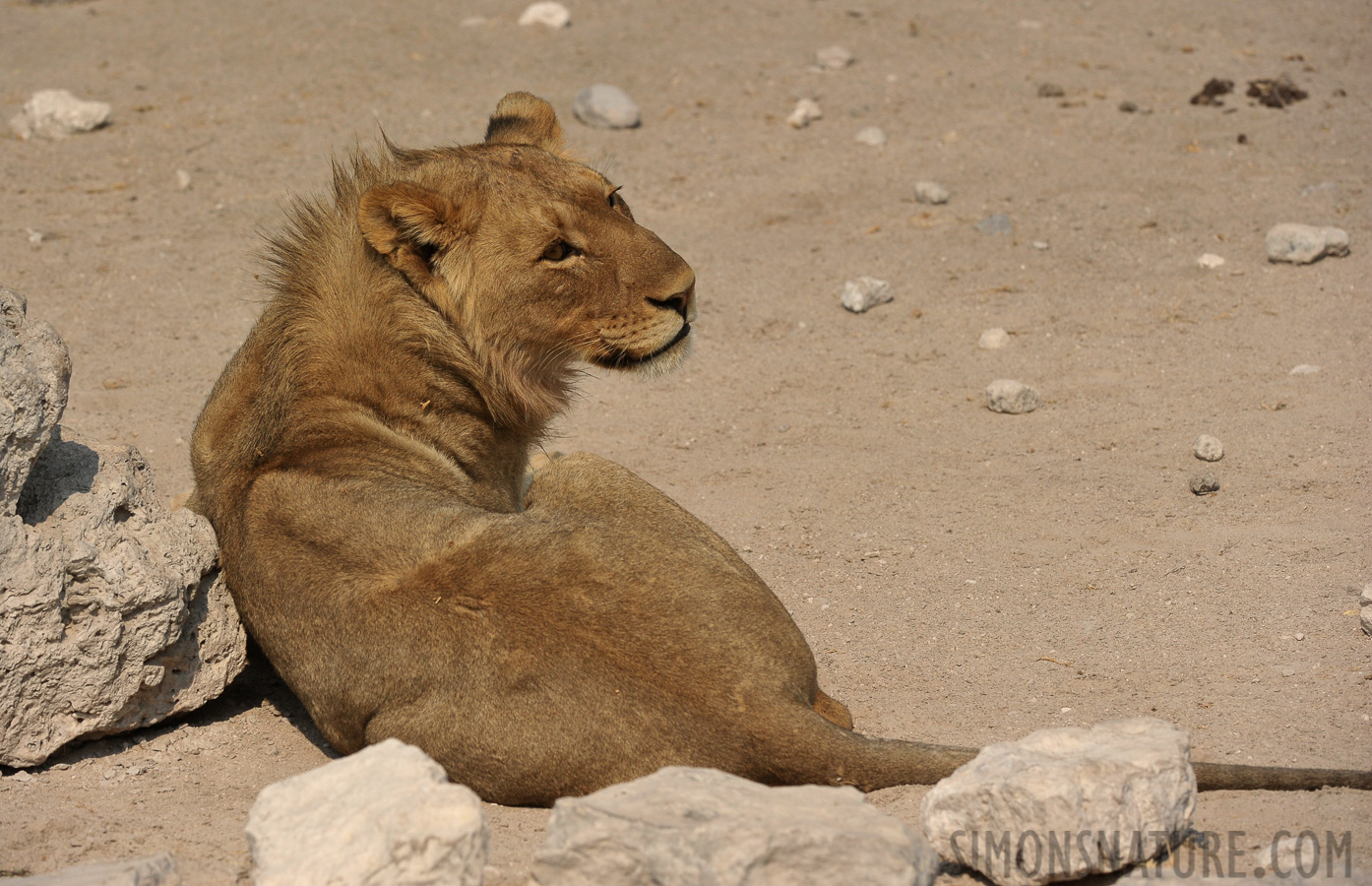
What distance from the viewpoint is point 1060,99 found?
11.1m

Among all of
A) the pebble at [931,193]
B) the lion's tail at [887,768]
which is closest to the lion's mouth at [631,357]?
the lion's tail at [887,768]

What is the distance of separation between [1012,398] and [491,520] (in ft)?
12.3

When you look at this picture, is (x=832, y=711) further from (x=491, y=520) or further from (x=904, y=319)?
(x=904, y=319)

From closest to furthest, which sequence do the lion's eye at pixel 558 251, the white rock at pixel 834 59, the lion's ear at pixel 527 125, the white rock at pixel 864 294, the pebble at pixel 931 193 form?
the lion's eye at pixel 558 251 → the lion's ear at pixel 527 125 → the white rock at pixel 864 294 → the pebble at pixel 931 193 → the white rock at pixel 834 59

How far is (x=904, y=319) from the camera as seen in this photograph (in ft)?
27.3

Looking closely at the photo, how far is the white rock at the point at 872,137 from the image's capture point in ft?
34.8

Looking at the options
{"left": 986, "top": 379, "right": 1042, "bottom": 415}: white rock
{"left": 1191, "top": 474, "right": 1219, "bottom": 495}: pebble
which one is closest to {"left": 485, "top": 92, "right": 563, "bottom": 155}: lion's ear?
{"left": 986, "top": 379, "right": 1042, "bottom": 415}: white rock

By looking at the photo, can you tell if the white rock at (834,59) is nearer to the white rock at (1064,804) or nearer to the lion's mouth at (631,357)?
the lion's mouth at (631,357)

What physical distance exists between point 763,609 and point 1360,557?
2717 millimetres

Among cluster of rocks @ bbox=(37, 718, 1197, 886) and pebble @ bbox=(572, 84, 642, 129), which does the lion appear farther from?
pebble @ bbox=(572, 84, 642, 129)

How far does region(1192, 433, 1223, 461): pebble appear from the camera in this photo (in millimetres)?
6387

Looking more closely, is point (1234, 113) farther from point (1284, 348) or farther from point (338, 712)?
point (338, 712)

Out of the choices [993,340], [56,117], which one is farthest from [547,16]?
[993,340]

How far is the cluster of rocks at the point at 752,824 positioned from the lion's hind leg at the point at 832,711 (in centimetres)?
80
